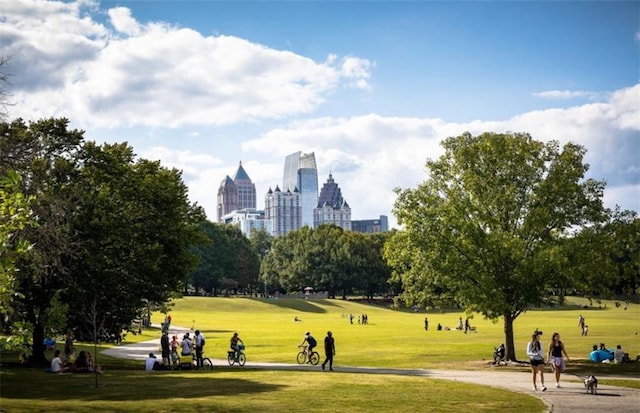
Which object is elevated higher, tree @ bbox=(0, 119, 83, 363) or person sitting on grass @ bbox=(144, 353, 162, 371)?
tree @ bbox=(0, 119, 83, 363)

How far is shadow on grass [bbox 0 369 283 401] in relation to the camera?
23.4m

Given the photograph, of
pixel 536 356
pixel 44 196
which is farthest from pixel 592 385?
pixel 44 196

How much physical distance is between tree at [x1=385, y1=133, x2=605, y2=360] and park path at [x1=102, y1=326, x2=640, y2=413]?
4.42 m

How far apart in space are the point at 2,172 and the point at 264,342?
31873mm

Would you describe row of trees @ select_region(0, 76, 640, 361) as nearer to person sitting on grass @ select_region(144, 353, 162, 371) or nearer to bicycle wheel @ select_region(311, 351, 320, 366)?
person sitting on grass @ select_region(144, 353, 162, 371)

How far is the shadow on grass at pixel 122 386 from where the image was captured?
23422 millimetres

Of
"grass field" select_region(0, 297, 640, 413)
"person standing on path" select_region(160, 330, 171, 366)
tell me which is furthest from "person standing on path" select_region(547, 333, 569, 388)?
"person standing on path" select_region(160, 330, 171, 366)

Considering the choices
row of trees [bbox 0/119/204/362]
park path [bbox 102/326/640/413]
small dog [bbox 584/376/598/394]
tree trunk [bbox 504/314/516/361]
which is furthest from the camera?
tree trunk [bbox 504/314/516/361]

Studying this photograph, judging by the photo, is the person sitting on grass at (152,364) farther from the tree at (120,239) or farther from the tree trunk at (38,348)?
the tree trunk at (38,348)

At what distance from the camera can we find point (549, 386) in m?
26.3

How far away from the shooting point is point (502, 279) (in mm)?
36375

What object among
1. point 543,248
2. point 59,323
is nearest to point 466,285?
point 543,248

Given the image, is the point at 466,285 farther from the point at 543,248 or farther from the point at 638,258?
the point at 638,258

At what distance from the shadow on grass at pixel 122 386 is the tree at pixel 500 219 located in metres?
13.4
